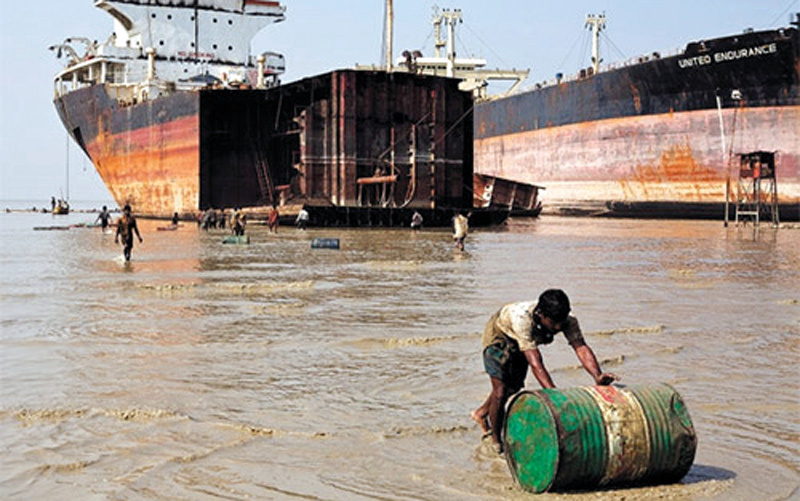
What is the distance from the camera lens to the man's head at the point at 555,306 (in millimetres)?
5195

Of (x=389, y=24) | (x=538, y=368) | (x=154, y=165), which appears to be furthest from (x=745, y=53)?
(x=538, y=368)

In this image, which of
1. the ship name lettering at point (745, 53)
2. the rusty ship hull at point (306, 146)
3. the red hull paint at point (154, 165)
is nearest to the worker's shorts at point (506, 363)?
the rusty ship hull at point (306, 146)

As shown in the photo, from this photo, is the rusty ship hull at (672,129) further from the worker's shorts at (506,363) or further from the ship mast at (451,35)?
the worker's shorts at (506,363)

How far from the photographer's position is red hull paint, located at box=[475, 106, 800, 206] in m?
38.8

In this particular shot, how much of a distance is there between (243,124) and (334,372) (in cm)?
3512

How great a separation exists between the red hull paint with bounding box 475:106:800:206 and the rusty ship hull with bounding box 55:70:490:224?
1025 cm

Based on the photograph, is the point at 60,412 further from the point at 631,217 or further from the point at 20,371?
the point at 631,217

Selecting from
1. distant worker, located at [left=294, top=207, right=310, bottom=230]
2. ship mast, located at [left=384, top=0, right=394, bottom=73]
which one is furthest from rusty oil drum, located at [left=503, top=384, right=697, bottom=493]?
ship mast, located at [left=384, top=0, right=394, bottom=73]

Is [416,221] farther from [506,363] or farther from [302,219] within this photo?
[506,363]

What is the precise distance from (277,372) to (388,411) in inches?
64.7

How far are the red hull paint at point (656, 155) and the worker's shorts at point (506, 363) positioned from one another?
1403 inches

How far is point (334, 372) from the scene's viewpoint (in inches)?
320

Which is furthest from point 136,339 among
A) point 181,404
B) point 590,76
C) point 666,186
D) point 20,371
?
point 590,76

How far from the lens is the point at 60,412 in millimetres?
6500
